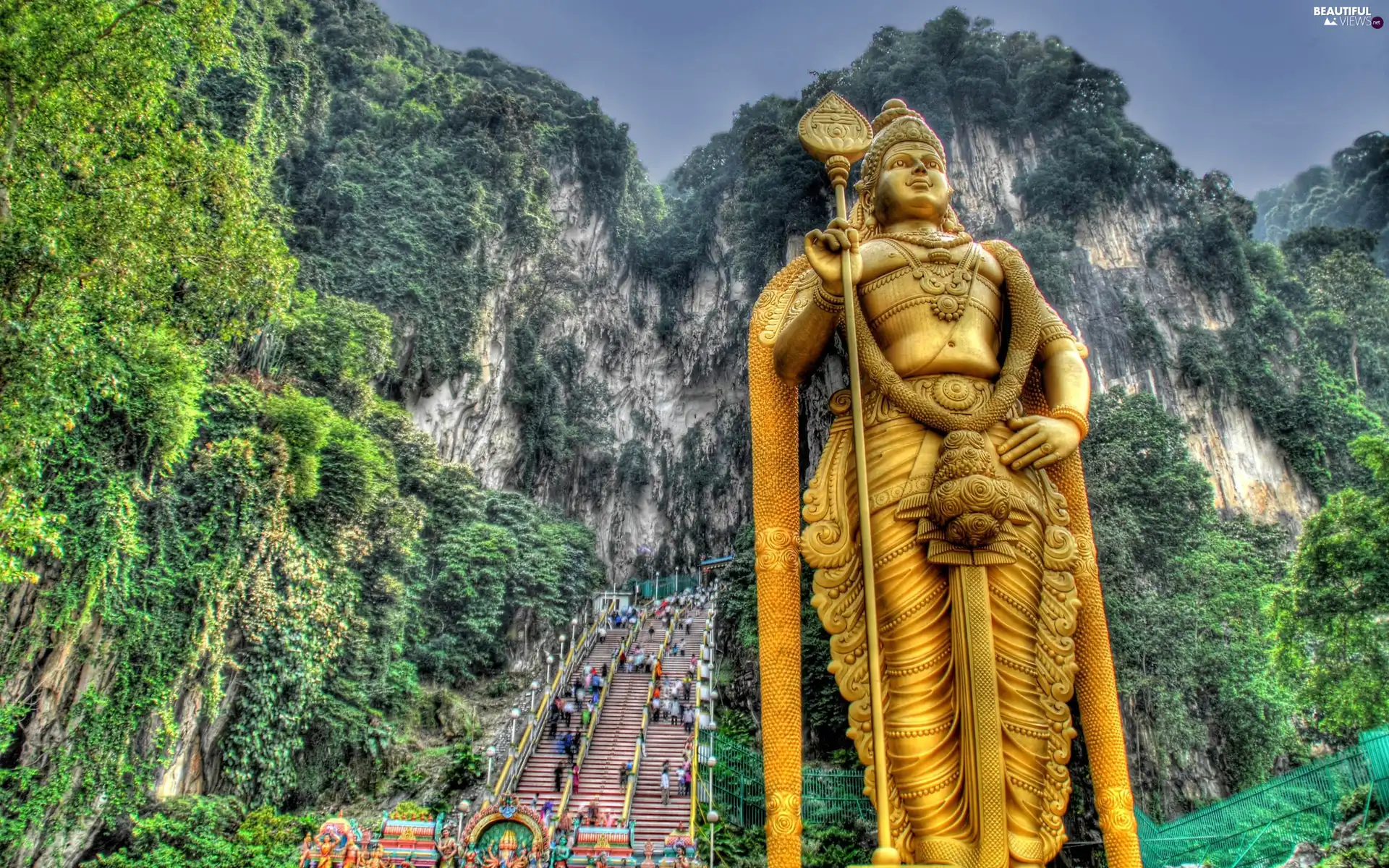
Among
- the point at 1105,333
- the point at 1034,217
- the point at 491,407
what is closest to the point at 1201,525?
the point at 1105,333

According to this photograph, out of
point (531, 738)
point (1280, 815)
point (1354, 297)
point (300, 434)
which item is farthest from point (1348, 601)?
point (1354, 297)

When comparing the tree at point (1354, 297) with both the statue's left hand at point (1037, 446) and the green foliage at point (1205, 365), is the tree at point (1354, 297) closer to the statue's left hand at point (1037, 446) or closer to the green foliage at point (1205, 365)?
the green foliage at point (1205, 365)

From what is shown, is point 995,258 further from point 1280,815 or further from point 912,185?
point 1280,815

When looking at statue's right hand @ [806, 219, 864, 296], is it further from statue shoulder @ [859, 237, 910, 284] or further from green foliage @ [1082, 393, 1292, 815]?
green foliage @ [1082, 393, 1292, 815]

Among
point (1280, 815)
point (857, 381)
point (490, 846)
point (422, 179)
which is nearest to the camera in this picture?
point (857, 381)

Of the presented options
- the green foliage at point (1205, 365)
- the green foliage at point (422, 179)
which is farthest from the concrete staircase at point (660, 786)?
the green foliage at point (1205, 365)

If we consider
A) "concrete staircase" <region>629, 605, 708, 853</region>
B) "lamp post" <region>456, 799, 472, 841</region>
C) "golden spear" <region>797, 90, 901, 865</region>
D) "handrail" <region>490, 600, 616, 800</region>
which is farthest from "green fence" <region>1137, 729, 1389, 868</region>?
"handrail" <region>490, 600, 616, 800</region>
